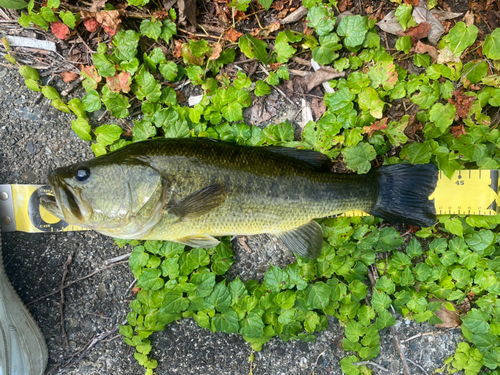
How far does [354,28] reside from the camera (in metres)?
2.47

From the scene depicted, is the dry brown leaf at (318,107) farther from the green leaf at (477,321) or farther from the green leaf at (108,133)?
the green leaf at (477,321)

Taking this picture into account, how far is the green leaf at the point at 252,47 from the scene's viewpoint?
247cm

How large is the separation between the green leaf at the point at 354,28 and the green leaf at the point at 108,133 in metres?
2.02

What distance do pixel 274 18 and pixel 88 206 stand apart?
6.95 feet

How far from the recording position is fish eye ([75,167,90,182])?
2025 mm

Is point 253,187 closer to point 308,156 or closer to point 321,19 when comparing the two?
point 308,156

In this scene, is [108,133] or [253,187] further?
[108,133]

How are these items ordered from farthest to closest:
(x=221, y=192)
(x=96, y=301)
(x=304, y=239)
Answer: (x=96, y=301), (x=304, y=239), (x=221, y=192)

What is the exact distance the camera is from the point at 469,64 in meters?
2.54

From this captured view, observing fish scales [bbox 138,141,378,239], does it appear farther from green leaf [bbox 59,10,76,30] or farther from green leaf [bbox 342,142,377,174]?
green leaf [bbox 59,10,76,30]

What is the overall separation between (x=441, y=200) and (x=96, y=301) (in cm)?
318

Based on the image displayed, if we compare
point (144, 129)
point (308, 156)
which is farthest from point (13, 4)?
point (308, 156)

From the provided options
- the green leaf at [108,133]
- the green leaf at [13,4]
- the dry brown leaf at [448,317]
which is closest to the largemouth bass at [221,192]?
the green leaf at [108,133]

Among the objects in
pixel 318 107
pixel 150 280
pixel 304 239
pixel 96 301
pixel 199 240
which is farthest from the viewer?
pixel 96 301
